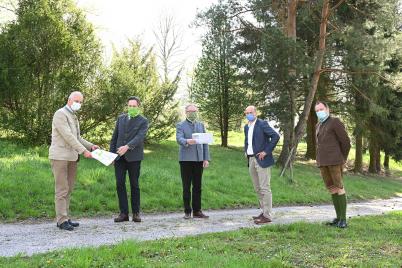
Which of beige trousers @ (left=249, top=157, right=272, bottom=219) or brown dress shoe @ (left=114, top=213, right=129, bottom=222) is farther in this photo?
beige trousers @ (left=249, top=157, right=272, bottom=219)

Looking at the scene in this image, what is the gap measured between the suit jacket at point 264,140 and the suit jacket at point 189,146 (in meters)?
1.04

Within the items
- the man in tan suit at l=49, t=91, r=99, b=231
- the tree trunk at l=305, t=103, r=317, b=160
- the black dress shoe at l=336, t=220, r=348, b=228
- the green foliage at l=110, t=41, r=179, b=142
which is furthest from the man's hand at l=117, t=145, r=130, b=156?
the tree trunk at l=305, t=103, r=317, b=160

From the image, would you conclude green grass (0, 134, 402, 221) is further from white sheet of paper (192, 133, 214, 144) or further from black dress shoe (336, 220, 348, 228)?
black dress shoe (336, 220, 348, 228)

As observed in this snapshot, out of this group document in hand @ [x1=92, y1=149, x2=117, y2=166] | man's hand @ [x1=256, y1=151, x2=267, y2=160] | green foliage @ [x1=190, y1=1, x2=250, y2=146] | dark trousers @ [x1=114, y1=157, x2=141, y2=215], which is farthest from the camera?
green foliage @ [x1=190, y1=1, x2=250, y2=146]

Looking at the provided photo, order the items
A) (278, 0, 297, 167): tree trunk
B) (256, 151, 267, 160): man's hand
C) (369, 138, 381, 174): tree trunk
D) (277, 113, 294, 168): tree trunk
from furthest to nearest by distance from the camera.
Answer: (369, 138, 381, 174): tree trunk, (277, 113, 294, 168): tree trunk, (278, 0, 297, 167): tree trunk, (256, 151, 267, 160): man's hand

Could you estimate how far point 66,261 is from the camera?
199 inches

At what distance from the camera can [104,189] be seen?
35.4 ft

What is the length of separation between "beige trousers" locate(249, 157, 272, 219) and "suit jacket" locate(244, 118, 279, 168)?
0.15 meters

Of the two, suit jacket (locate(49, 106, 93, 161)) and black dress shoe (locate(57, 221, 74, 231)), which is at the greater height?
suit jacket (locate(49, 106, 93, 161))

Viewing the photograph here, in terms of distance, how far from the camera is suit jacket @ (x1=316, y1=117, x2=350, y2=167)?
797 centimetres

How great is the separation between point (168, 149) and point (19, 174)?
494 inches

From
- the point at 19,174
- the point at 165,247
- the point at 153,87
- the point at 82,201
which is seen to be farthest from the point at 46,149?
the point at 165,247

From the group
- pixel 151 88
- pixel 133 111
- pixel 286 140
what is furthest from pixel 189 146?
pixel 286 140

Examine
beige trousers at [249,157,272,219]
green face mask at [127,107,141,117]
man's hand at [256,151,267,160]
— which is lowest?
beige trousers at [249,157,272,219]
